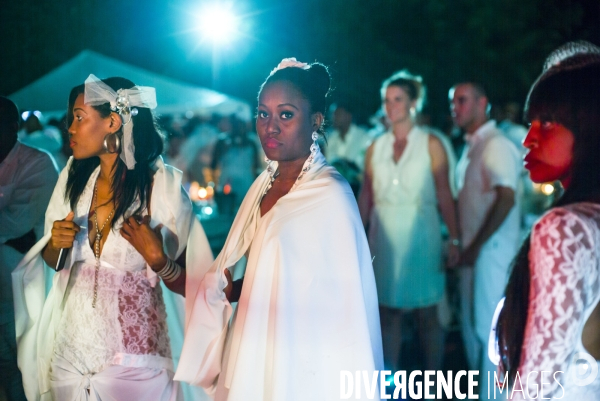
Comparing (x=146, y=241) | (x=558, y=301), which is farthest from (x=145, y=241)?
(x=558, y=301)

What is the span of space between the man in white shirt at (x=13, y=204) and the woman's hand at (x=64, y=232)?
1453mm

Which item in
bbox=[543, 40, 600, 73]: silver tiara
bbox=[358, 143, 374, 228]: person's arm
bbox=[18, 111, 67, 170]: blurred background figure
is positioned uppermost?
bbox=[18, 111, 67, 170]: blurred background figure

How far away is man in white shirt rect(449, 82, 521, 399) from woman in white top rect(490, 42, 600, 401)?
3.27 metres

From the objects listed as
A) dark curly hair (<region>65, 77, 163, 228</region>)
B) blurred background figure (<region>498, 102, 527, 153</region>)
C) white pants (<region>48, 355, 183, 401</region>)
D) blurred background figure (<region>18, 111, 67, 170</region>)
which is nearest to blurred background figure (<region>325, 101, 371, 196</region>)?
blurred background figure (<region>498, 102, 527, 153</region>)

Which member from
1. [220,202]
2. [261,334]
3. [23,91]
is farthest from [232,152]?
[261,334]

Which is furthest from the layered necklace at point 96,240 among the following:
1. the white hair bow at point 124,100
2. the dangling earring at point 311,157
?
the dangling earring at point 311,157

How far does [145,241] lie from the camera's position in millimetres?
3199

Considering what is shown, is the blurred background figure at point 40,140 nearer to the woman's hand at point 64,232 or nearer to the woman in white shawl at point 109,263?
the woman in white shawl at point 109,263

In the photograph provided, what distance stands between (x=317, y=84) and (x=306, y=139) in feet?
0.90

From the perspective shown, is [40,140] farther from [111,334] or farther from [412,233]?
[111,334]

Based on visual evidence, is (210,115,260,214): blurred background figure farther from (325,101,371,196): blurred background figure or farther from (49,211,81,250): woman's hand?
(49,211,81,250): woman's hand

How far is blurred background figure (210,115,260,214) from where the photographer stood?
35.1 feet

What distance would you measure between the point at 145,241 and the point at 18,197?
5.85ft

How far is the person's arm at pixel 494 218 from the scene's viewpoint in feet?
18.3
